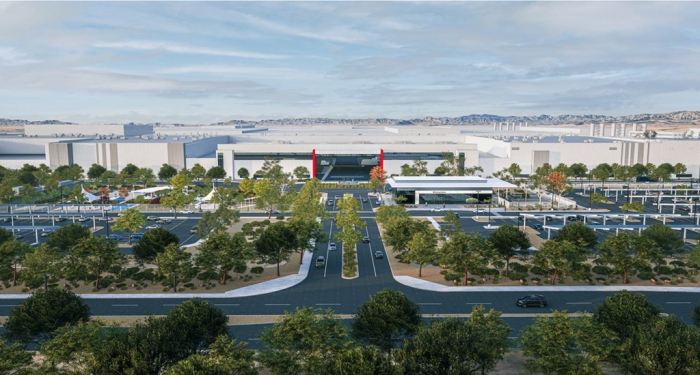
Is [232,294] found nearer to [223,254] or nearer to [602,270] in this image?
[223,254]

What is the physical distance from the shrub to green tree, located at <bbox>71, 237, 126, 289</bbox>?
48.2 m

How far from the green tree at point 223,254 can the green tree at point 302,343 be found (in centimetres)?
1920

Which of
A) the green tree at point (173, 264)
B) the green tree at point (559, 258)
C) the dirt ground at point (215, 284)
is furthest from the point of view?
the green tree at point (559, 258)

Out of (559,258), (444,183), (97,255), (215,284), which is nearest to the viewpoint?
(97,255)

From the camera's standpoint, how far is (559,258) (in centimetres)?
4575

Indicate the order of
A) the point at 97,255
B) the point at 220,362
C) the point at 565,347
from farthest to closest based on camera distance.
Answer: the point at 97,255, the point at 565,347, the point at 220,362

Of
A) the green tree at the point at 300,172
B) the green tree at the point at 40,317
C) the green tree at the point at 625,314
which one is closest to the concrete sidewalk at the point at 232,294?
the green tree at the point at 40,317

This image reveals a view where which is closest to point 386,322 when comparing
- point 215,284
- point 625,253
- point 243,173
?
point 215,284

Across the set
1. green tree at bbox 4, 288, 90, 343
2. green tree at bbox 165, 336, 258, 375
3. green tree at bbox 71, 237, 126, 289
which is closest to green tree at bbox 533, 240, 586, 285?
green tree at bbox 165, 336, 258, 375

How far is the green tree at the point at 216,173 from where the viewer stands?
121 meters

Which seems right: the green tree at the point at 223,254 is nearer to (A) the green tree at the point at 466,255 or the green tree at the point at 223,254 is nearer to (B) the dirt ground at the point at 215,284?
(B) the dirt ground at the point at 215,284

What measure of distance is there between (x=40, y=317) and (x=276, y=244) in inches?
882

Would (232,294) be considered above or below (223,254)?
below

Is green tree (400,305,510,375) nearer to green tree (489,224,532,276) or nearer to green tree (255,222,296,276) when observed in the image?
green tree (489,224,532,276)
